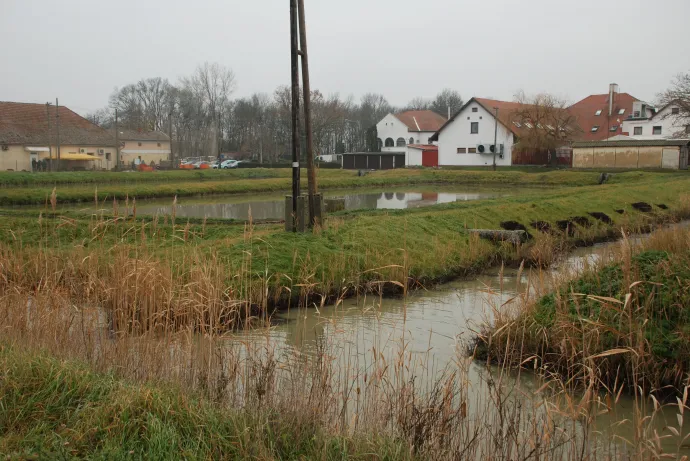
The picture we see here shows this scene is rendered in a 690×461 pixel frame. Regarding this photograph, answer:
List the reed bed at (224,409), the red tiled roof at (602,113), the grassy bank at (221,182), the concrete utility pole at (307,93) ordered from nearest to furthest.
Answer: the reed bed at (224,409) < the concrete utility pole at (307,93) < the grassy bank at (221,182) < the red tiled roof at (602,113)

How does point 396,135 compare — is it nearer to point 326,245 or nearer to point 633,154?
point 633,154

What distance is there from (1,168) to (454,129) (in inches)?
1640

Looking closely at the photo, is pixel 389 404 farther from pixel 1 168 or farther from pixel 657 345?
pixel 1 168

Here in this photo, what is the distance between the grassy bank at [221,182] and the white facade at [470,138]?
306 inches

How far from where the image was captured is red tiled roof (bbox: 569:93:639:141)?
223 ft

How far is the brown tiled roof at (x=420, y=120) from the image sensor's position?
82.2 meters

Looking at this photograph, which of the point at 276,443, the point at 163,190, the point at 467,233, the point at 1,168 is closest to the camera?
the point at 276,443

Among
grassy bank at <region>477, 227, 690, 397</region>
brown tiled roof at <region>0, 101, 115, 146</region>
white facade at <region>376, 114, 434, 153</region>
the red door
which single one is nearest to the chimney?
the red door

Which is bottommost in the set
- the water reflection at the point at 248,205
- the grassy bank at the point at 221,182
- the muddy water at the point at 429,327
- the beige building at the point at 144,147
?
the muddy water at the point at 429,327

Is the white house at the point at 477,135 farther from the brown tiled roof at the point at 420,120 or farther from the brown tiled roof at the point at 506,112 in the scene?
the brown tiled roof at the point at 420,120

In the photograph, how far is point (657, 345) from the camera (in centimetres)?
641

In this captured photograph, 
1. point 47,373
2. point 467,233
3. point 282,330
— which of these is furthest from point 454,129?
point 47,373

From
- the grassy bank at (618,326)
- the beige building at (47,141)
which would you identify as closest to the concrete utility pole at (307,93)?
the grassy bank at (618,326)

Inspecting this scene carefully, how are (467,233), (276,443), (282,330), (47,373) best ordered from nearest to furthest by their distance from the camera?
1. (276,443)
2. (47,373)
3. (282,330)
4. (467,233)
